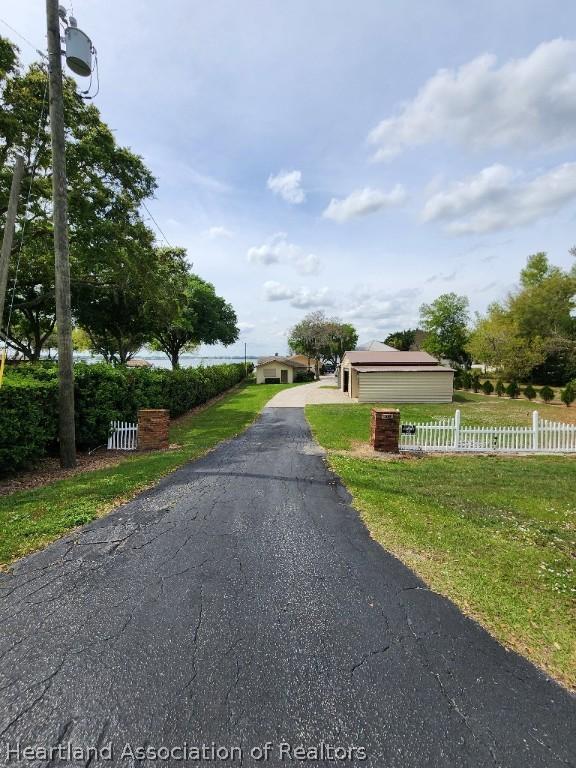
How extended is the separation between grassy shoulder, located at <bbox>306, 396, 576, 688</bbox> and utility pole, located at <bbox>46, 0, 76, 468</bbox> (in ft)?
19.4

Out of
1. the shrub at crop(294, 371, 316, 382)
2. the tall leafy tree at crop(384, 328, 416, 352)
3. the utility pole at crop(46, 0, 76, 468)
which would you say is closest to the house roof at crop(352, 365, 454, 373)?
the utility pole at crop(46, 0, 76, 468)

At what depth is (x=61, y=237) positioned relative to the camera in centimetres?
734

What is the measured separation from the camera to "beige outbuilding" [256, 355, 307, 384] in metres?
45.9

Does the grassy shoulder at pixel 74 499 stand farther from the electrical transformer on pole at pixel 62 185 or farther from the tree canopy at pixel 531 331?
the tree canopy at pixel 531 331

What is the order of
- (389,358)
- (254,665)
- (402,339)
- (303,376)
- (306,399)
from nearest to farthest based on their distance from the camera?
(254,665) → (306,399) → (389,358) → (303,376) → (402,339)

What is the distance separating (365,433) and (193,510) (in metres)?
7.78

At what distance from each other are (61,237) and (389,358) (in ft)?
69.6

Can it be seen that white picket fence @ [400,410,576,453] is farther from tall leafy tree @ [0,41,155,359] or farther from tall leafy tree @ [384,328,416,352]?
tall leafy tree @ [384,328,416,352]

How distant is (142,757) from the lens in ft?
5.47

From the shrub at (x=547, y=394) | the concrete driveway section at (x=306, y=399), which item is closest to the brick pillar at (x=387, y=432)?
the concrete driveway section at (x=306, y=399)

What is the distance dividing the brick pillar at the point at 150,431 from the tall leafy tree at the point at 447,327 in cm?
4794

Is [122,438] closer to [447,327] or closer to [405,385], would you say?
[405,385]

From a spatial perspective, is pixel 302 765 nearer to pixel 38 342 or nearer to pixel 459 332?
pixel 38 342

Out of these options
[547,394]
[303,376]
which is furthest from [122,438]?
[303,376]
